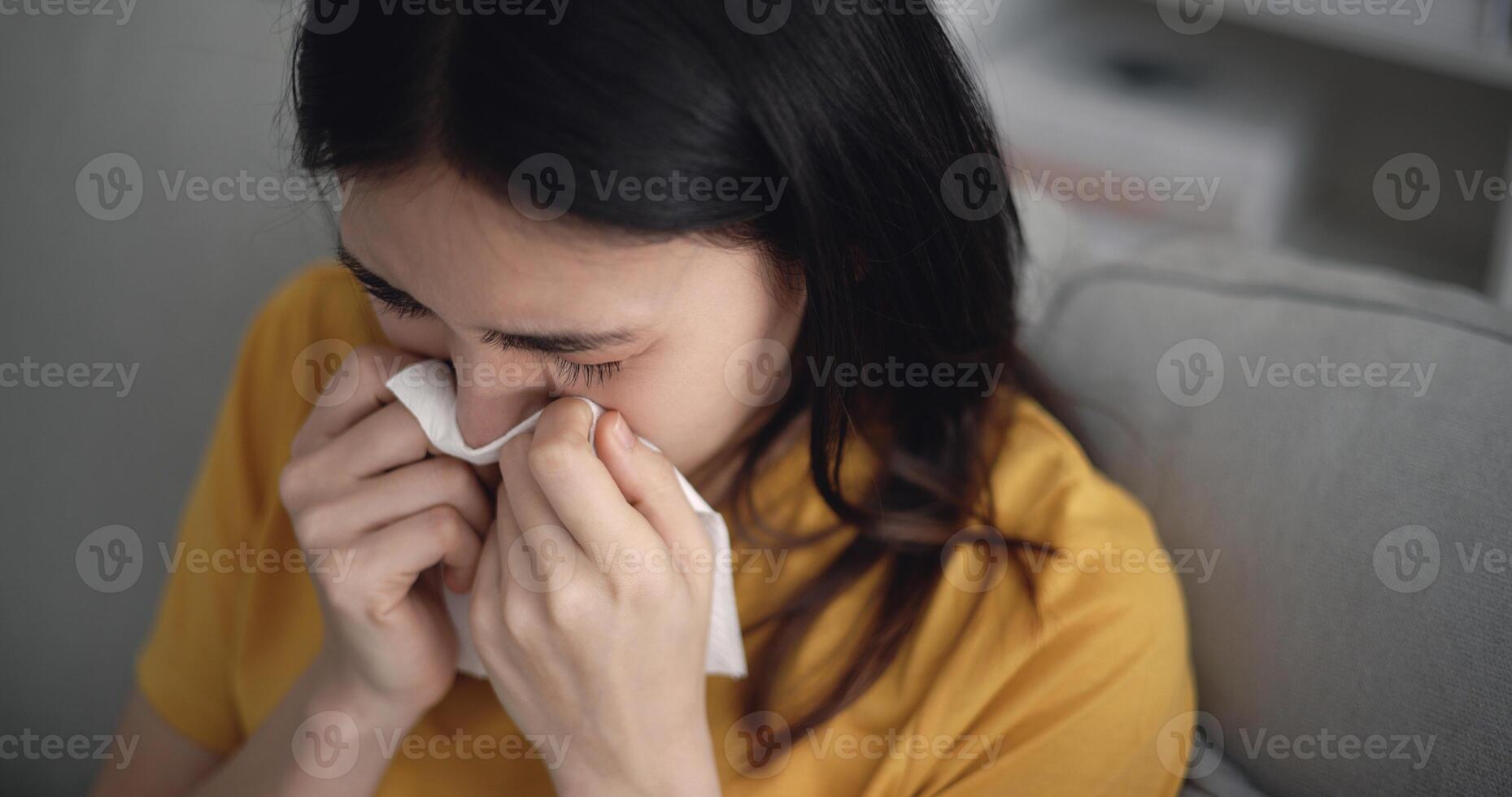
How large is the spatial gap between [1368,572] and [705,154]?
616 millimetres

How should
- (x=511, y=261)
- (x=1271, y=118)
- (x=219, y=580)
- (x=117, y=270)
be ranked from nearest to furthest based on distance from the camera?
(x=511, y=261) < (x=219, y=580) < (x=117, y=270) < (x=1271, y=118)

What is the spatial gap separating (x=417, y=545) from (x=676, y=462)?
8.5 inches

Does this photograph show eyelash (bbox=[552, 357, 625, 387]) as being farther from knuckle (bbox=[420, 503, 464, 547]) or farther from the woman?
knuckle (bbox=[420, 503, 464, 547])

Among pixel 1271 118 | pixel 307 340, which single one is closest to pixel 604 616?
pixel 307 340

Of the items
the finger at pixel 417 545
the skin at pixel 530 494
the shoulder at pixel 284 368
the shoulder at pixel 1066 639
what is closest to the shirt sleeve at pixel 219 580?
the shoulder at pixel 284 368

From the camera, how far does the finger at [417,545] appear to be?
0.80 metres

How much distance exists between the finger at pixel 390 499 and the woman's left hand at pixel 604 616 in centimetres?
6

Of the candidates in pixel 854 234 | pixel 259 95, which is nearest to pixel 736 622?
pixel 854 234

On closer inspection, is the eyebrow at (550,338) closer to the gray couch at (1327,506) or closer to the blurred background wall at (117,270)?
the blurred background wall at (117,270)

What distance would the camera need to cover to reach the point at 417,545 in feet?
2.64

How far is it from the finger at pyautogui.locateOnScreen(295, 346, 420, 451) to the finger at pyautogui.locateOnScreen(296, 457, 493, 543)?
0.21ft

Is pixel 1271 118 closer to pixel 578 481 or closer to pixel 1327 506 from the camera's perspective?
pixel 1327 506

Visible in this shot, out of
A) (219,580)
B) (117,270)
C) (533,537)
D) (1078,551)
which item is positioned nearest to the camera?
(533,537)

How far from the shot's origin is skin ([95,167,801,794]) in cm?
65
